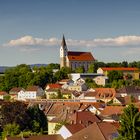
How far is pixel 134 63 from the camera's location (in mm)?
134500

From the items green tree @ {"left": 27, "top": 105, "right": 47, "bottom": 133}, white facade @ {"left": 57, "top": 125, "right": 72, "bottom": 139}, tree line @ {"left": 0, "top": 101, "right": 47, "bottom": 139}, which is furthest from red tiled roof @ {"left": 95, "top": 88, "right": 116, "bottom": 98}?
white facade @ {"left": 57, "top": 125, "right": 72, "bottom": 139}

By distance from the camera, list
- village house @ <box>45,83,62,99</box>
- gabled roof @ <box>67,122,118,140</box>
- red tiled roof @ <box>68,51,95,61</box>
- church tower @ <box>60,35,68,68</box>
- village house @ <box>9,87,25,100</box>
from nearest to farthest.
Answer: gabled roof @ <box>67,122,118,140</box>
village house @ <box>45,83,62,99</box>
village house @ <box>9,87,25,100</box>
church tower @ <box>60,35,68,68</box>
red tiled roof @ <box>68,51,95,61</box>

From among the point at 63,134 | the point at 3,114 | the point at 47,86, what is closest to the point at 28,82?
the point at 47,86

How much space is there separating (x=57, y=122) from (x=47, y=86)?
4709 cm

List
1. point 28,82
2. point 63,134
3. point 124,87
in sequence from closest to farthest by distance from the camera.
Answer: point 63,134 → point 124,87 → point 28,82

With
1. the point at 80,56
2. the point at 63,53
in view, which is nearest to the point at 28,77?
the point at 63,53

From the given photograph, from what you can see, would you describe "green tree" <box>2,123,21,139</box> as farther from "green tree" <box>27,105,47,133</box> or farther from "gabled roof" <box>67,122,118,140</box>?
"gabled roof" <box>67,122,118,140</box>

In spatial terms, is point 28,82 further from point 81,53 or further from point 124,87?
point 81,53

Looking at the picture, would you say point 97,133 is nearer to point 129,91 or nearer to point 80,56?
point 129,91

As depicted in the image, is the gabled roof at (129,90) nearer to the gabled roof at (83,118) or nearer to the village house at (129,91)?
the village house at (129,91)

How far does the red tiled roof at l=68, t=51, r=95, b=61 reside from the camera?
135 meters

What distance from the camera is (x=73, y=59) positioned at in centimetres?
13412

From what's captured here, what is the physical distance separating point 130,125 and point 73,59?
107 meters

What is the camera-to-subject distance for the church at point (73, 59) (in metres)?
134
